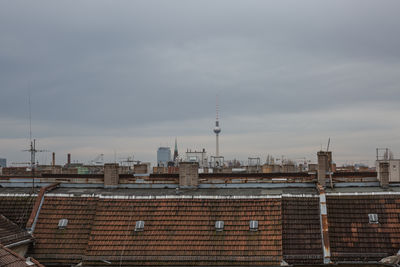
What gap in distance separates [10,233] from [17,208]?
4085 mm

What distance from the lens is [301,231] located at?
26.8 metres

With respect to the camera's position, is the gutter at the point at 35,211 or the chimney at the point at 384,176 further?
the chimney at the point at 384,176

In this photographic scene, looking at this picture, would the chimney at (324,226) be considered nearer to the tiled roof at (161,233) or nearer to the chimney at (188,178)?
the tiled roof at (161,233)

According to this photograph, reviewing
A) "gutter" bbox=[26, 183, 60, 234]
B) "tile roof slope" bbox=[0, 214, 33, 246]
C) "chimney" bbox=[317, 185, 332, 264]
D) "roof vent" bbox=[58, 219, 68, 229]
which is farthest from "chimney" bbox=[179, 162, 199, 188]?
"tile roof slope" bbox=[0, 214, 33, 246]

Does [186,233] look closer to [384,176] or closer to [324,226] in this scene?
[324,226]

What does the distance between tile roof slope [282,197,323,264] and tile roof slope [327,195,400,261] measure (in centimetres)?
99

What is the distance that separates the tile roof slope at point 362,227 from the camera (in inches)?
1008

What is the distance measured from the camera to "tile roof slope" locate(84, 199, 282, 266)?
83.9 ft

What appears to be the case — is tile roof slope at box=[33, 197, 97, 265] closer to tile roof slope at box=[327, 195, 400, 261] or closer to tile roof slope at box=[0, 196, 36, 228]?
tile roof slope at box=[0, 196, 36, 228]

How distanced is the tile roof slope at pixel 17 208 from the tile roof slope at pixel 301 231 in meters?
18.0

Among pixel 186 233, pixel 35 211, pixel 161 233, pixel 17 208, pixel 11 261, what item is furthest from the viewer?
pixel 17 208

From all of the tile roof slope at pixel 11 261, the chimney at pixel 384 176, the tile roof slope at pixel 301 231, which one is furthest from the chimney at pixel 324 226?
the tile roof slope at pixel 11 261

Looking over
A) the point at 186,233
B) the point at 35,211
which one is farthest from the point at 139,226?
the point at 35,211

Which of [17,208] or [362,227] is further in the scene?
[17,208]
